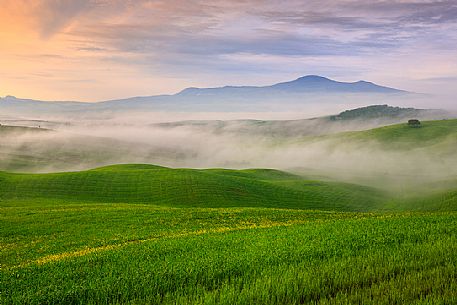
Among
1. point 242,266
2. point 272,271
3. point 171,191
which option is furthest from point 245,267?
point 171,191

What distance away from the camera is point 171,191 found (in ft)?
296

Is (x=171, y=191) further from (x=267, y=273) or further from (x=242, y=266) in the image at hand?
(x=267, y=273)

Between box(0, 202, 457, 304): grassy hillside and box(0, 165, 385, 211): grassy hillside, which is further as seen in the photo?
box(0, 165, 385, 211): grassy hillside

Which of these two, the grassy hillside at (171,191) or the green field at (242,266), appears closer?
the green field at (242,266)

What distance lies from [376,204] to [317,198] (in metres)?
16.7

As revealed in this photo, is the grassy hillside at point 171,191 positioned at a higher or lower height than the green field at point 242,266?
lower

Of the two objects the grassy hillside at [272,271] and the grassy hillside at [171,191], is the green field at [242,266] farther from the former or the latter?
the grassy hillside at [171,191]

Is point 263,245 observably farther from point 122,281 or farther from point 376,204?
point 376,204

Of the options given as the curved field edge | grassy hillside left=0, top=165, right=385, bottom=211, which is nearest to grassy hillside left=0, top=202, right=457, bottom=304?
the curved field edge

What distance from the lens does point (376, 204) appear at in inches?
4099

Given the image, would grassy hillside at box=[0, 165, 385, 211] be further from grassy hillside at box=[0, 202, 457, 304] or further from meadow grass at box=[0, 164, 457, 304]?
grassy hillside at box=[0, 202, 457, 304]

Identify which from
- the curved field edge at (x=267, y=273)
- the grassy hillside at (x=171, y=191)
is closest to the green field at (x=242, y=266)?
the curved field edge at (x=267, y=273)

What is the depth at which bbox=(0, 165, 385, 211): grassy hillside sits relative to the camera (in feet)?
274

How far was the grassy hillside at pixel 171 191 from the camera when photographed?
83.5m
